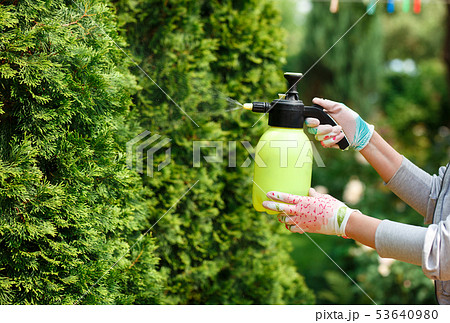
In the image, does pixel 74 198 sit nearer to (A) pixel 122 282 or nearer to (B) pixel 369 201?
(A) pixel 122 282

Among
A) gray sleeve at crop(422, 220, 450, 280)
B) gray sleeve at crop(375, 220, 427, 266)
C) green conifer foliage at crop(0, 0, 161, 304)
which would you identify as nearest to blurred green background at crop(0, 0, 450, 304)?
green conifer foliage at crop(0, 0, 161, 304)

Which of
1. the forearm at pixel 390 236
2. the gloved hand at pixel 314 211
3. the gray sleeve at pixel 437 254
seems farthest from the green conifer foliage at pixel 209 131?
the gray sleeve at pixel 437 254

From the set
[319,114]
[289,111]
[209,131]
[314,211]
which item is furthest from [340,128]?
[209,131]

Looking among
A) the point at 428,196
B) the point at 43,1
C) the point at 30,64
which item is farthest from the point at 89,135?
the point at 428,196

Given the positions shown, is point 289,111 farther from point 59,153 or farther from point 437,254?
point 59,153

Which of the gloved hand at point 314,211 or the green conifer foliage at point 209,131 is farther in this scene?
the green conifer foliage at point 209,131

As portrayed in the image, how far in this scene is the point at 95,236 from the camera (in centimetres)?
172

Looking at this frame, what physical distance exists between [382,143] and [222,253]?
44.8 inches

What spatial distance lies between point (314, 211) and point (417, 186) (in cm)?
58

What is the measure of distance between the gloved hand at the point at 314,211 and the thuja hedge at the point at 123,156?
26.2 inches

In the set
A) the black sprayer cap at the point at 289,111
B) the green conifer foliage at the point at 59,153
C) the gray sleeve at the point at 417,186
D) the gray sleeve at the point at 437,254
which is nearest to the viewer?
the gray sleeve at the point at 437,254

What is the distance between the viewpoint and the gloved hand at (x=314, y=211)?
154 centimetres

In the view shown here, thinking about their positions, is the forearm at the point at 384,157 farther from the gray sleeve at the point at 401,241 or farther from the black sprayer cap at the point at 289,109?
the gray sleeve at the point at 401,241

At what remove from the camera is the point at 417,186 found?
183cm
